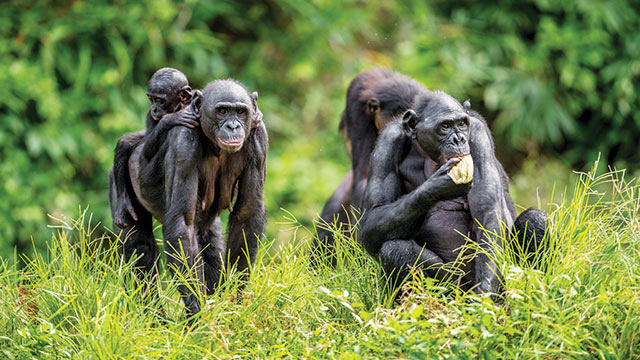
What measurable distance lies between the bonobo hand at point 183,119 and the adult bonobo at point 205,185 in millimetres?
12

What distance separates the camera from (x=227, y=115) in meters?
4.09

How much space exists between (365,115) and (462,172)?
265 centimetres

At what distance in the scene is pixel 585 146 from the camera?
11.1m

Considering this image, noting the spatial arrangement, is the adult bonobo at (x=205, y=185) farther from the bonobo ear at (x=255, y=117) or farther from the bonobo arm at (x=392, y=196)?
the bonobo arm at (x=392, y=196)

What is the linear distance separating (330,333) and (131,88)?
665cm

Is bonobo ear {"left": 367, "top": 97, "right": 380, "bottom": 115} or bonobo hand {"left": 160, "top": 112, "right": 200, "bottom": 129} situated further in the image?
bonobo ear {"left": 367, "top": 97, "right": 380, "bottom": 115}

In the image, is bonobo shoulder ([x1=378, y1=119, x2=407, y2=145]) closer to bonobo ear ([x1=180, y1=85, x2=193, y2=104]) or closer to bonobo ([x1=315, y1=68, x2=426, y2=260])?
bonobo ear ([x1=180, y1=85, x2=193, y2=104])

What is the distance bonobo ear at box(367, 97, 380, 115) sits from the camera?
20.7 ft

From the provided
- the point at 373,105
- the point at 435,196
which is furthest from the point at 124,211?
the point at 373,105

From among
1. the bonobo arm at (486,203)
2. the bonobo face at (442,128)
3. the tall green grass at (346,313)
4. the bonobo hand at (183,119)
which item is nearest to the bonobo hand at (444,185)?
the bonobo face at (442,128)

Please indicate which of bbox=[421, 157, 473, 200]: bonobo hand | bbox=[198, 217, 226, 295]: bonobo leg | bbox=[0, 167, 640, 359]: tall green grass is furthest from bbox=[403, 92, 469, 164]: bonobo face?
bbox=[198, 217, 226, 295]: bonobo leg

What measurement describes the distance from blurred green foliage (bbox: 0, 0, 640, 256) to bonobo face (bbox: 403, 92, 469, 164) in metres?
4.96

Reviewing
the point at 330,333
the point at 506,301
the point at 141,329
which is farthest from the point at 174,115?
the point at 506,301

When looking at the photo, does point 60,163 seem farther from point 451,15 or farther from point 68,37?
point 451,15
